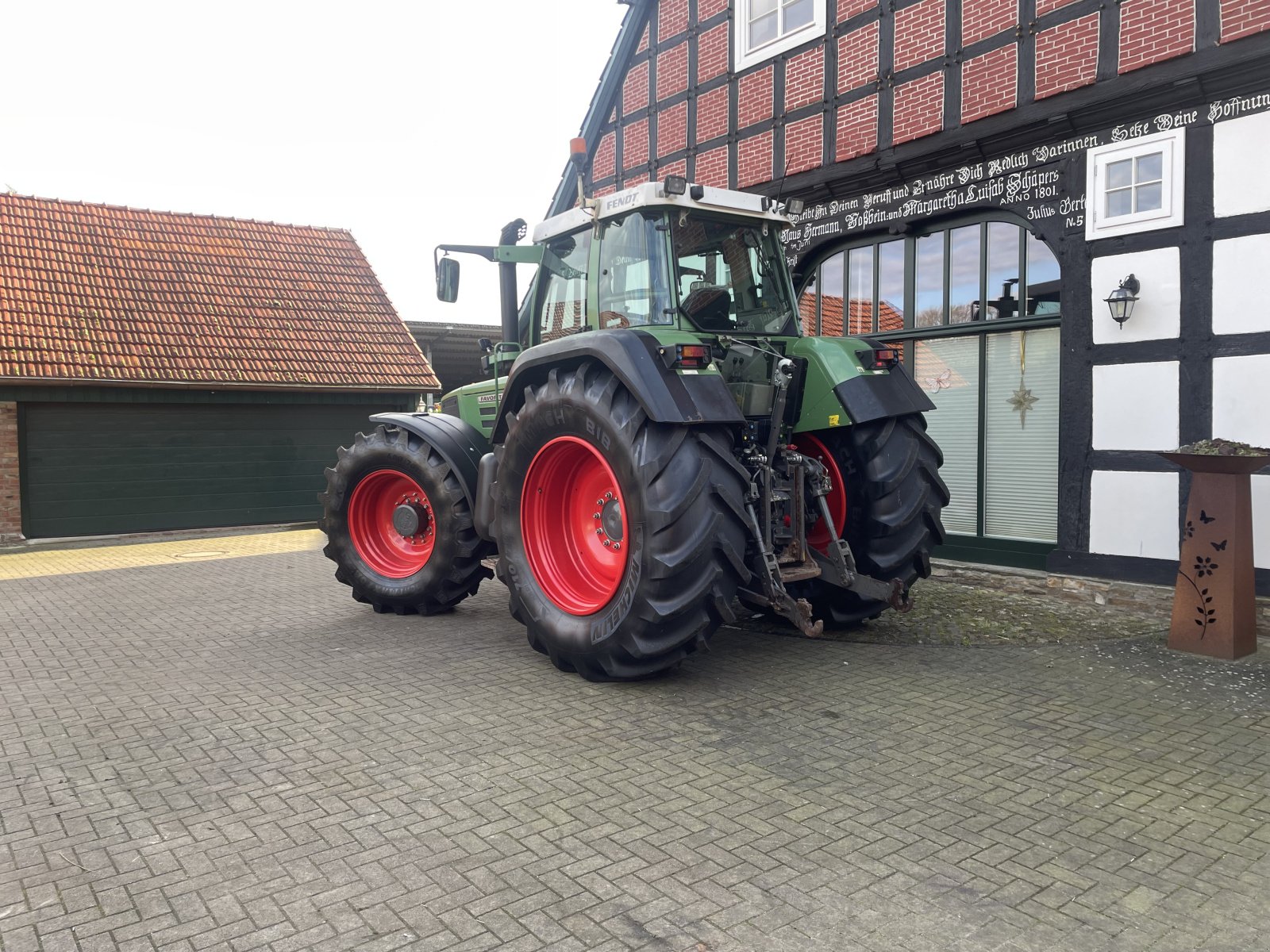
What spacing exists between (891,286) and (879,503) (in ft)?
14.1

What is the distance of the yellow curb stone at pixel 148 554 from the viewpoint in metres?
10.4

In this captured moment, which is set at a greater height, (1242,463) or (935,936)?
(1242,463)

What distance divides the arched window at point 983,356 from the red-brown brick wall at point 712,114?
2.36 m

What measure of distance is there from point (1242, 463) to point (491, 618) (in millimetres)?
4830

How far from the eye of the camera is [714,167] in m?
10.6

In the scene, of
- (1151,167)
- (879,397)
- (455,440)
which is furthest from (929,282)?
(455,440)

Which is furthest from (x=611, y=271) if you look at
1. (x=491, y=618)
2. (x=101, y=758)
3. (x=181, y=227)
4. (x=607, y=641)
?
(x=181, y=227)

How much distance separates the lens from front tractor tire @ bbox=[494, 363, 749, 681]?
4582 mm

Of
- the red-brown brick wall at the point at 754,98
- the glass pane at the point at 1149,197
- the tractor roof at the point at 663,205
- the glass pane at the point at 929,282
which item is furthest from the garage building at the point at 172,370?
the glass pane at the point at 1149,197

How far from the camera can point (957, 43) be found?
8.31 meters

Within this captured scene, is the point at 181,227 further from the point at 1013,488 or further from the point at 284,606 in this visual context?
the point at 1013,488

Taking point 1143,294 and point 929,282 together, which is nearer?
point 1143,294

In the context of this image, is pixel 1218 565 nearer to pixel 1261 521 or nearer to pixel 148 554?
pixel 1261 521

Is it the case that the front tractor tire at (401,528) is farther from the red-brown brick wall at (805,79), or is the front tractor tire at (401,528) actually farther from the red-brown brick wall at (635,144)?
the red-brown brick wall at (635,144)
